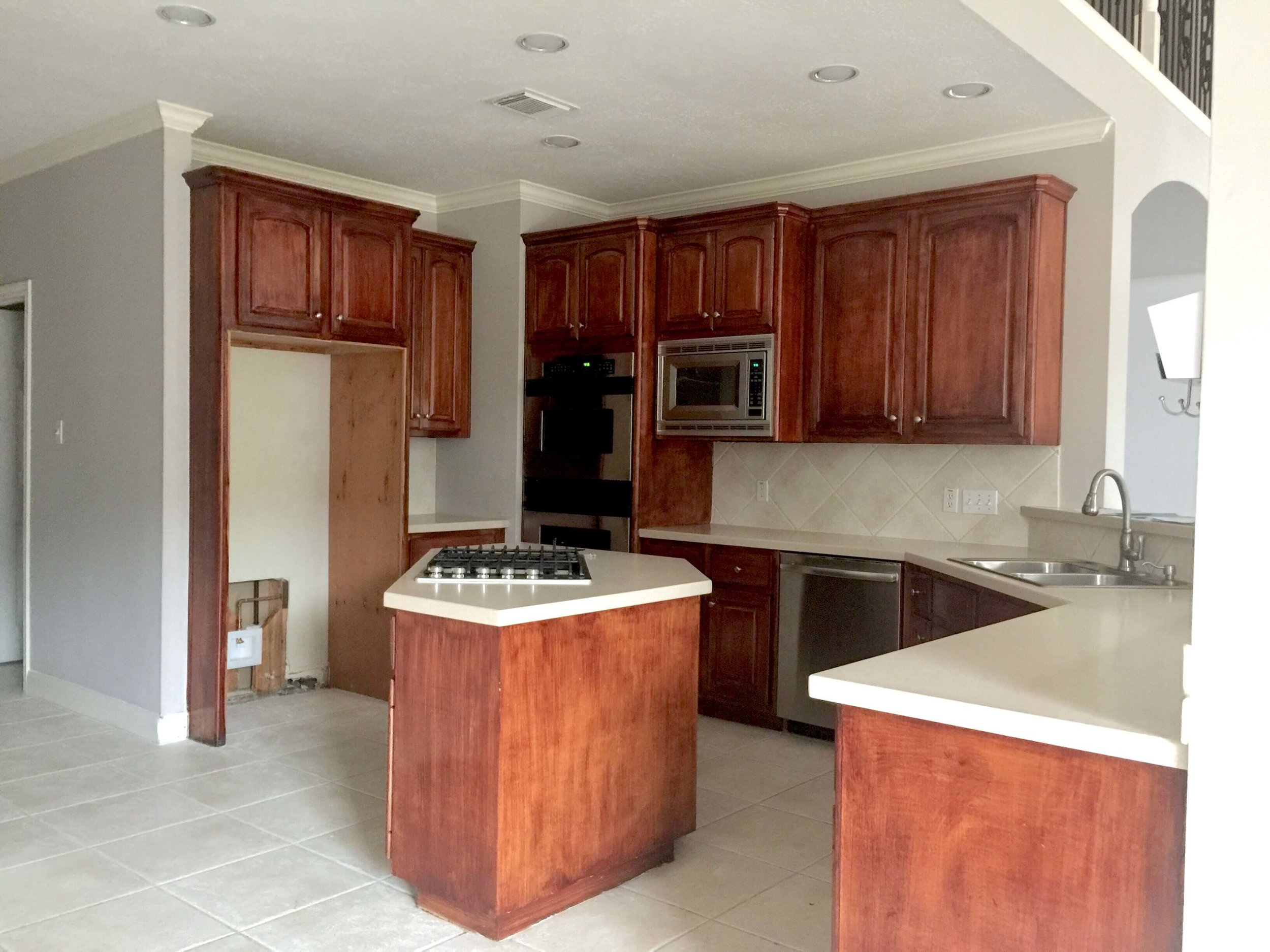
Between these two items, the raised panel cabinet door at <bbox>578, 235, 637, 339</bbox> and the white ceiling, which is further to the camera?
the raised panel cabinet door at <bbox>578, 235, 637, 339</bbox>

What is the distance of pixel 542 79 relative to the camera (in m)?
3.70

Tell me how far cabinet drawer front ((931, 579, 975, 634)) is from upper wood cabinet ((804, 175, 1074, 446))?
688mm

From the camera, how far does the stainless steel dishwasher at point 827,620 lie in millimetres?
4180

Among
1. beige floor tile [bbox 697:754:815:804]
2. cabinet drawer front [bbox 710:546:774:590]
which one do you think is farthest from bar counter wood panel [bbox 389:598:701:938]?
cabinet drawer front [bbox 710:546:774:590]

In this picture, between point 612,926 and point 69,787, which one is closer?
point 612,926

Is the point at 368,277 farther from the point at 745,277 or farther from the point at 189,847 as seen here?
the point at 189,847

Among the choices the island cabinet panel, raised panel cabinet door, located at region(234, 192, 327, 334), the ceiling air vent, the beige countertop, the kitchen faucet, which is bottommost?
the island cabinet panel

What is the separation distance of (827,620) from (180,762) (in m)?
2.65

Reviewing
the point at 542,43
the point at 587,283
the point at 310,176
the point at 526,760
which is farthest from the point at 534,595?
the point at 310,176

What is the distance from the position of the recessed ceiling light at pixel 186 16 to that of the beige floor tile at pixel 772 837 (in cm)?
302

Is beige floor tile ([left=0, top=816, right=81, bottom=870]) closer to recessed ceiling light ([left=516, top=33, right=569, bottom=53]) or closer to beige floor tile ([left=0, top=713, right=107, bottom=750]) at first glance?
beige floor tile ([left=0, top=713, right=107, bottom=750])

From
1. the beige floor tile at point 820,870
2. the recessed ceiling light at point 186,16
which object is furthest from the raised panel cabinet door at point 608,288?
the beige floor tile at point 820,870

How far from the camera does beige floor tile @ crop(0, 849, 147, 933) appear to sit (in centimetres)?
273

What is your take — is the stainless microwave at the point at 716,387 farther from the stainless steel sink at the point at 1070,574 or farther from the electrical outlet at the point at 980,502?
the stainless steel sink at the point at 1070,574
